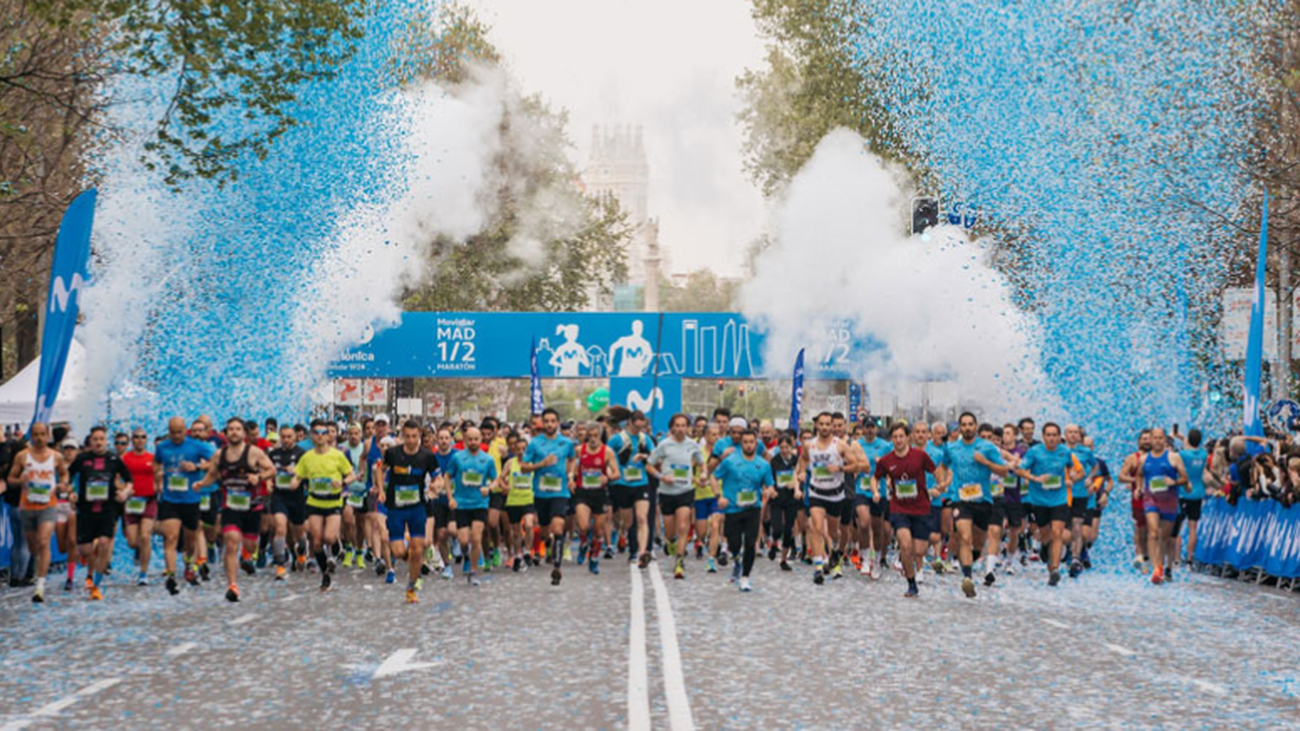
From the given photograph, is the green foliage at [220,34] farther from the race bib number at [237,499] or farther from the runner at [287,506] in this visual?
the runner at [287,506]

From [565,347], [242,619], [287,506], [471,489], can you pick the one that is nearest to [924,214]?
[471,489]

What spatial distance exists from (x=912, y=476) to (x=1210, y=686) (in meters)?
5.90

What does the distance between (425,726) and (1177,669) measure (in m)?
4.98

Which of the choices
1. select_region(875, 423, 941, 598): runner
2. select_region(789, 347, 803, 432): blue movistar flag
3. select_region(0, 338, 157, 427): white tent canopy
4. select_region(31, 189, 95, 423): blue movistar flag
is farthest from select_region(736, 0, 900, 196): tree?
select_region(31, 189, 95, 423): blue movistar flag

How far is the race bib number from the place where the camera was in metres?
15.2

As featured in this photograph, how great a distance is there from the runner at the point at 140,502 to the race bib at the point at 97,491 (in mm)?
758

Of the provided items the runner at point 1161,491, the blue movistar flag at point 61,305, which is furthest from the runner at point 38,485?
the runner at point 1161,491

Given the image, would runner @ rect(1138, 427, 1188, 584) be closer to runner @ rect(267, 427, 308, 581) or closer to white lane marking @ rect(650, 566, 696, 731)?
white lane marking @ rect(650, 566, 696, 731)

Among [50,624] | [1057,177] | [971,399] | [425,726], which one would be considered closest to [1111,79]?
[1057,177]

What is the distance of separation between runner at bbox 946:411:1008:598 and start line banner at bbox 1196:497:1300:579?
10.3ft

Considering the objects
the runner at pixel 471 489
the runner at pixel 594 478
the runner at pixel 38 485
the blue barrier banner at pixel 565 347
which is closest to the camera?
the runner at pixel 38 485

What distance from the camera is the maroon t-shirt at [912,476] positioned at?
15.2 metres

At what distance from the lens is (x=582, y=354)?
40.1 metres

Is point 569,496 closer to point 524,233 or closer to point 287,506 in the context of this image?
point 287,506
